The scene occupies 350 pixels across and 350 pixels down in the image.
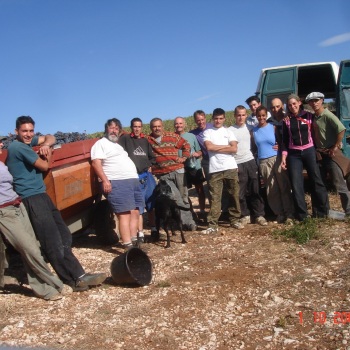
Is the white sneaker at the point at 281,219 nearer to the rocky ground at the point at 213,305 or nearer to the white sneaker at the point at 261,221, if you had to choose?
the white sneaker at the point at 261,221

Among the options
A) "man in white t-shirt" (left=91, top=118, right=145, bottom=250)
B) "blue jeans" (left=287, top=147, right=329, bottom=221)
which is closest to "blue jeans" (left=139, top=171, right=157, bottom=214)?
"man in white t-shirt" (left=91, top=118, right=145, bottom=250)

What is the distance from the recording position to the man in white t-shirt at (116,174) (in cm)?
619

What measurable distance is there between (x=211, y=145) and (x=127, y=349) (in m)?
4.01

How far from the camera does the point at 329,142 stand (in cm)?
672

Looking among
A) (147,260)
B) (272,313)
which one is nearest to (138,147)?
(147,260)

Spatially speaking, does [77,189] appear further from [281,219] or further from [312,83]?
[312,83]

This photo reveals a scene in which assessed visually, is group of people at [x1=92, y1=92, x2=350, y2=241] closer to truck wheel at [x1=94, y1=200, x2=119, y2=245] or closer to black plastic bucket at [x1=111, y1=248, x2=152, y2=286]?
truck wheel at [x1=94, y1=200, x2=119, y2=245]

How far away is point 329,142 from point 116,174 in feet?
10.8

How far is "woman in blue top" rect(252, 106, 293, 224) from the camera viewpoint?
705 cm

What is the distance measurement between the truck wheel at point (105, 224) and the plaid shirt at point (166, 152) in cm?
105

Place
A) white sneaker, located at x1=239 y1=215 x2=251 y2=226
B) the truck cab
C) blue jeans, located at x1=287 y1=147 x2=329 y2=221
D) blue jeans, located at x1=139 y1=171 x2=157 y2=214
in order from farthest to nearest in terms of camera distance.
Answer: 1. the truck cab
2. white sneaker, located at x1=239 y1=215 x2=251 y2=226
3. blue jeans, located at x1=139 y1=171 x2=157 y2=214
4. blue jeans, located at x1=287 y1=147 x2=329 y2=221

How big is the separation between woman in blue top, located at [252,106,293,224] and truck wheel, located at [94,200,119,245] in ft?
8.54
